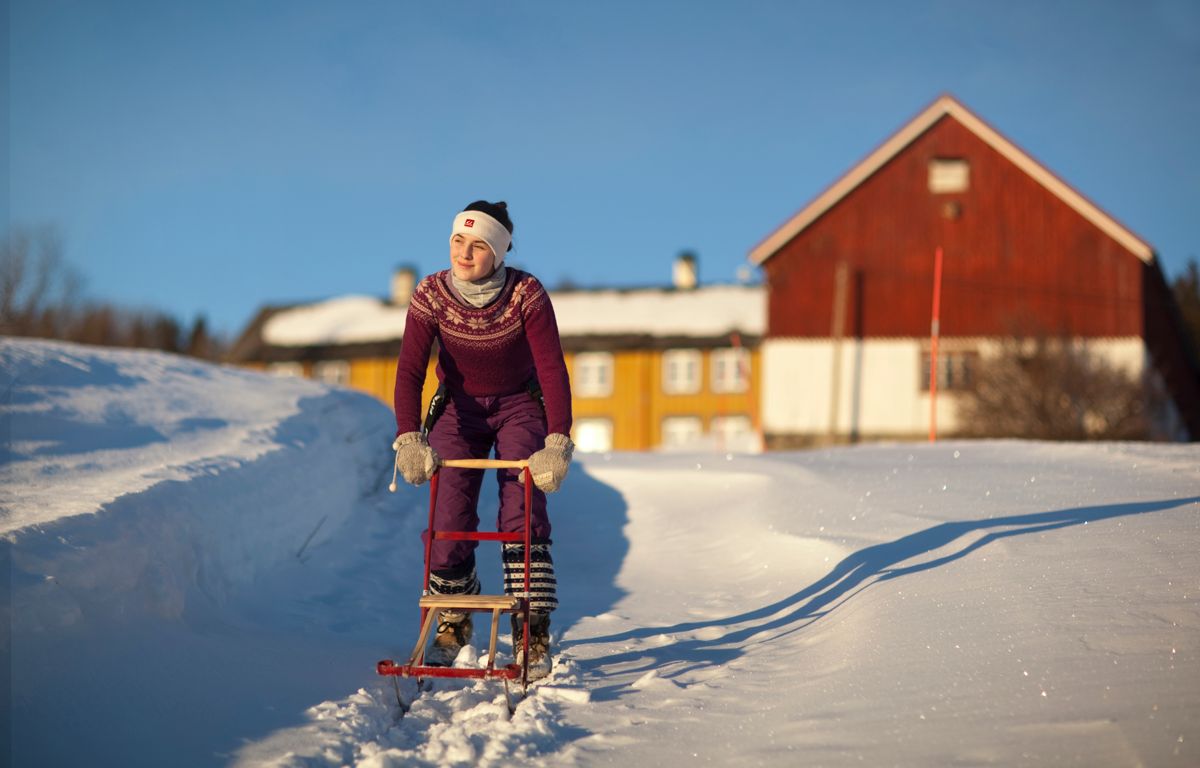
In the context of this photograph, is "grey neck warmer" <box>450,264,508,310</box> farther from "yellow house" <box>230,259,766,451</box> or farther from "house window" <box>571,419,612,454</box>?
"house window" <box>571,419,612,454</box>

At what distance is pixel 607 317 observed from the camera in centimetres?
3944

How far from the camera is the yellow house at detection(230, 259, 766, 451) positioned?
37750 millimetres

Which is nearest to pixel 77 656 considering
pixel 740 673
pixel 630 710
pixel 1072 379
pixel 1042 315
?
pixel 630 710

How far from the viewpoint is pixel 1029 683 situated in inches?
151

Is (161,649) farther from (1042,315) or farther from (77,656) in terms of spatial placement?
(1042,315)

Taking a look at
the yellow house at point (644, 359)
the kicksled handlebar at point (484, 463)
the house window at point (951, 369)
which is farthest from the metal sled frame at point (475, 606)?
the yellow house at point (644, 359)

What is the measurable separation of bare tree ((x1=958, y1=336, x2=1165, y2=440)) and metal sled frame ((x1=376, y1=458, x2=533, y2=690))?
1783 centimetres

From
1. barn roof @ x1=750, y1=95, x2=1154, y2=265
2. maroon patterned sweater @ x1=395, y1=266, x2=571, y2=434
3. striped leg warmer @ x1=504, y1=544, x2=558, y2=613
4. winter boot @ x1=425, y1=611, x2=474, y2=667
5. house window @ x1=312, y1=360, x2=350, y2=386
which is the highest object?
barn roof @ x1=750, y1=95, x2=1154, y2=265

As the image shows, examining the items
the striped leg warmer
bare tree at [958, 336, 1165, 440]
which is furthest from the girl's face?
bare tree at [958, 336, 1165, 440]

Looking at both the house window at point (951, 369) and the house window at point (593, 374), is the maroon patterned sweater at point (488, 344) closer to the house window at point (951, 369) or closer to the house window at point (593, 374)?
the house window at point (951, 369)

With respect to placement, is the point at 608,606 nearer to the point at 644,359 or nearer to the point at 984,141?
the point at 984,141

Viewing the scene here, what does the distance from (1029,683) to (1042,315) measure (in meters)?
22.2

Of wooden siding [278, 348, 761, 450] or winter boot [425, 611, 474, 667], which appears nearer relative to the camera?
winter boot [425, 611, 474, 667]

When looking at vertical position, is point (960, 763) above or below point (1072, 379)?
below
